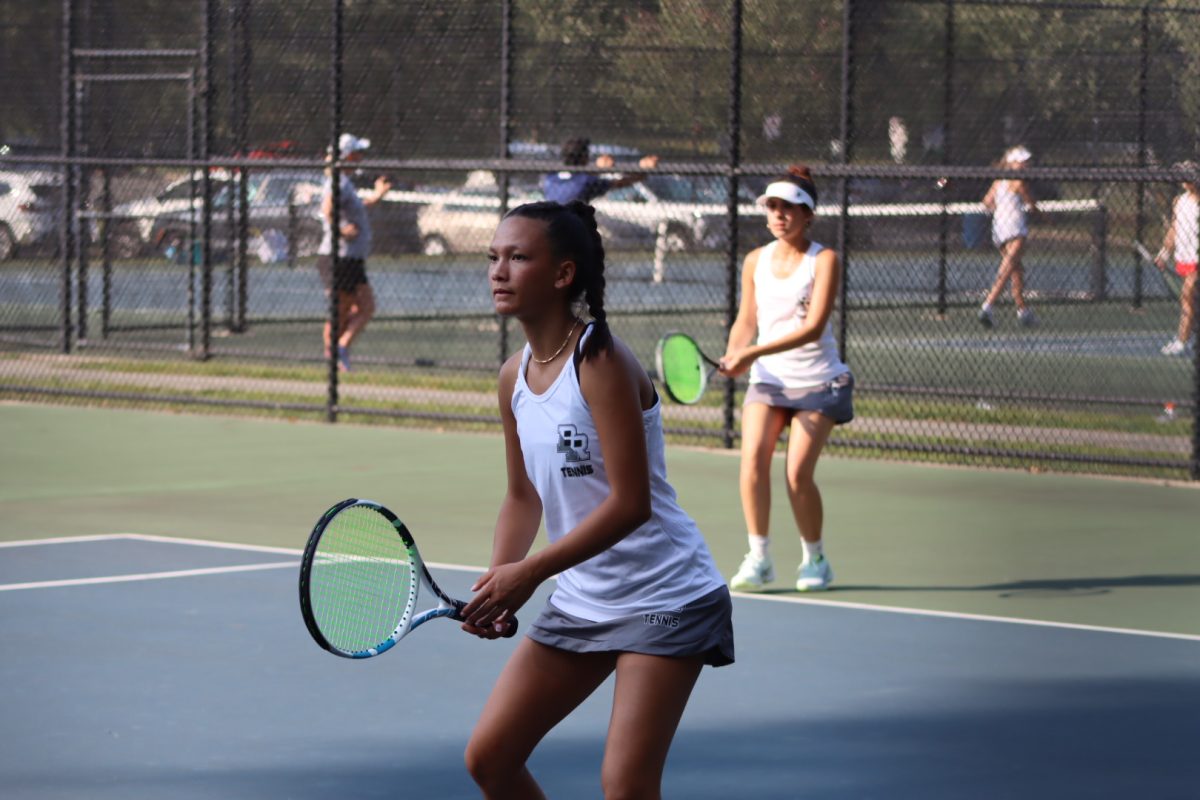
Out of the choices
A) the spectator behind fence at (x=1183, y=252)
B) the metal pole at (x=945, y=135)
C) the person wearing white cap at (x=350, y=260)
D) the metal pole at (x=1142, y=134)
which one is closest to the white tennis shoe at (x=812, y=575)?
the spectator behind fence at (x=1183, y=252)

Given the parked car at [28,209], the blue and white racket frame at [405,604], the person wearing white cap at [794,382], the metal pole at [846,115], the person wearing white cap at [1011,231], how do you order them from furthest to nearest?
the parked car at [28,209]
the person wearing white cap at [1011,231]
the metal pole at [846,115]
the person wearing white cap at [794,382]
the blue and white racket frame at [405,604]

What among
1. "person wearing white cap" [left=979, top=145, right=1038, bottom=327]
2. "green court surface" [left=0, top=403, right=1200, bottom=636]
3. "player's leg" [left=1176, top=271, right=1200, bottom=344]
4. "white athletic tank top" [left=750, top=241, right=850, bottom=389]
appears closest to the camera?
"white athletic tank top" [left=750, top=241, right=850, bottom=389]

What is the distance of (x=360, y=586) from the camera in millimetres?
4504

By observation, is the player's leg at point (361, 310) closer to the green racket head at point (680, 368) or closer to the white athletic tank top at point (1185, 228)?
the white athletic tank top at point (1185, 228)

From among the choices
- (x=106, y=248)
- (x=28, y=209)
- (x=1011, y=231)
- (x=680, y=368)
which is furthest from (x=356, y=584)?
(x=28, y=209)

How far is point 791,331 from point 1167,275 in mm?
7197

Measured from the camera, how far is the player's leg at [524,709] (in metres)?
4.03

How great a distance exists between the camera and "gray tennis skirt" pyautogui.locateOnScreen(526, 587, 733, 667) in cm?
402

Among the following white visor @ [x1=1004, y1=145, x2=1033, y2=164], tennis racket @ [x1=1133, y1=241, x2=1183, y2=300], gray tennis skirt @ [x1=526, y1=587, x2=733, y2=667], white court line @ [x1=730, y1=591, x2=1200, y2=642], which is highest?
white visor @ [x1=1004, y1=145, x2=1033, y2=164]

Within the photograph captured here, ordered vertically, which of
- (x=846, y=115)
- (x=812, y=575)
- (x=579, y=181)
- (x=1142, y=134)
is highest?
(x=1142, y=134)

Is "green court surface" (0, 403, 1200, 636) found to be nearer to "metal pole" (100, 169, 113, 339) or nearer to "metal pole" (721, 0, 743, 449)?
"metal pole" (721, 0, 743, 449)

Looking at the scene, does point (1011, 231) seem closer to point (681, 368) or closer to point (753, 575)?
point (753, 575)

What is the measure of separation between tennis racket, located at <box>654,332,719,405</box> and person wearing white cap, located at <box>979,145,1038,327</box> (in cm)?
618

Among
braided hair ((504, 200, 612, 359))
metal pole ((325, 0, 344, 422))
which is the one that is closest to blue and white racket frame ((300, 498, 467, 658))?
braided hair ((504, 200, 612, 359))
